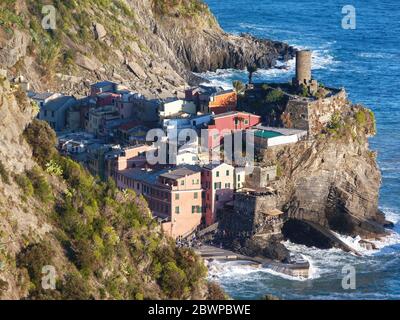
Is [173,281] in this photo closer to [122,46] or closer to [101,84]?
[101,84]

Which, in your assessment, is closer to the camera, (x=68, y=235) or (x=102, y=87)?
(x=68, y=235)

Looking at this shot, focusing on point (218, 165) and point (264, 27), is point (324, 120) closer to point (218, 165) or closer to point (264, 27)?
point (218, 165)

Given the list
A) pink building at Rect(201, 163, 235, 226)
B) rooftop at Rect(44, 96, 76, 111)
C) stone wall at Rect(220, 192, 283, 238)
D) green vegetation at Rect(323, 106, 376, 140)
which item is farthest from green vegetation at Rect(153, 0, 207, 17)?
stone wall at Rect(220, 192, 283, 238)

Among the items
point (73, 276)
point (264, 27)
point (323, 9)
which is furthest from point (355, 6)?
point (73, 276)

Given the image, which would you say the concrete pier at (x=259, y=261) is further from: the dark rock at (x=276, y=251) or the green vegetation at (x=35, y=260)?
the green vegetation at (x=35, y=260)

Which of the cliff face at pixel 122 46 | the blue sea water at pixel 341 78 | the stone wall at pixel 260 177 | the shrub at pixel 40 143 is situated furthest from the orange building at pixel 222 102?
the shrub at pixel 40 143

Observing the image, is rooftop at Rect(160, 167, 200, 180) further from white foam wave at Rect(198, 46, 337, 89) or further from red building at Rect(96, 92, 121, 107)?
white foam wave at Rect(198, 46, 337, 89)

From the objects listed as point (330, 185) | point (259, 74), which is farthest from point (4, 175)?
point (259, 74)
